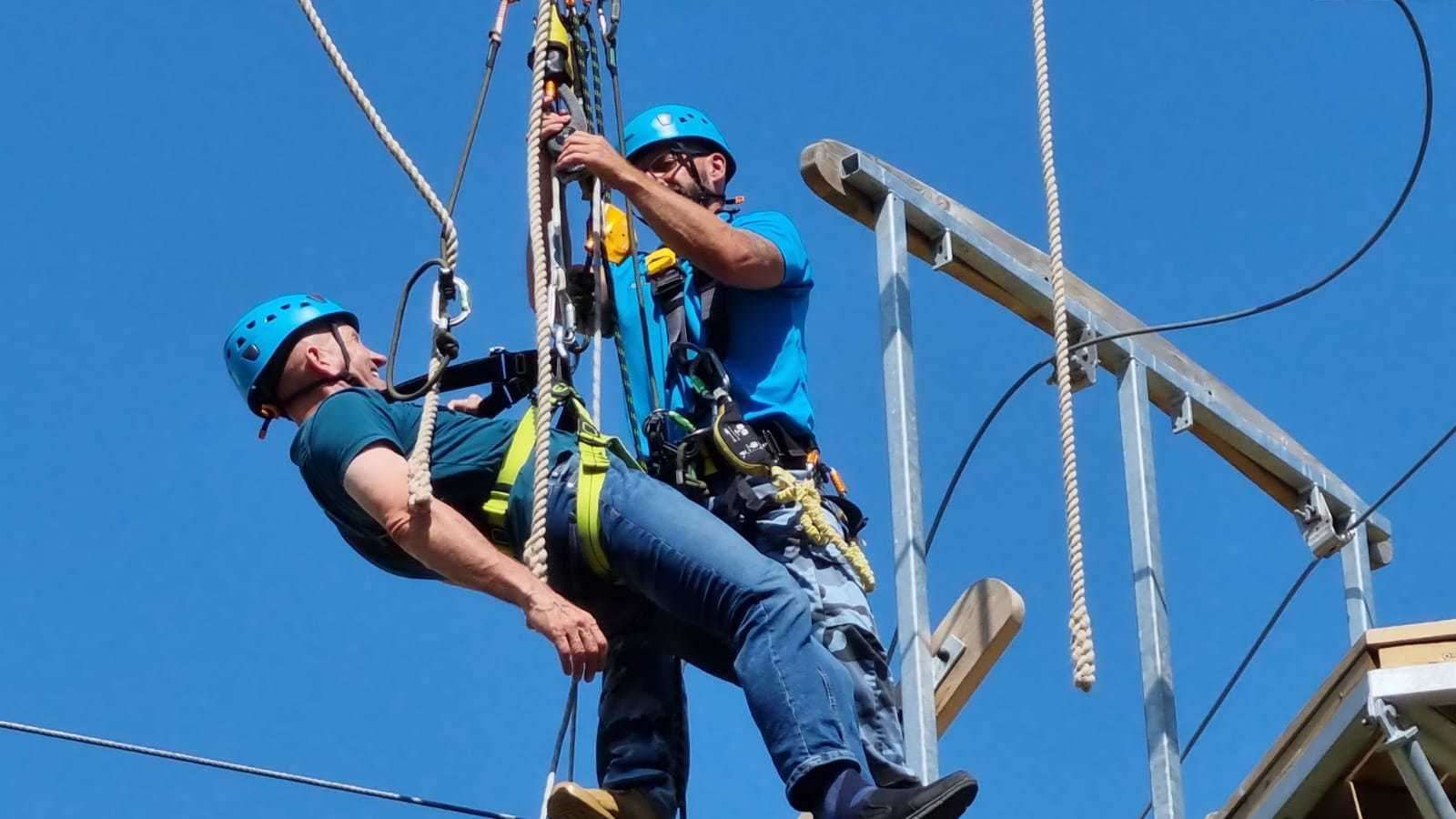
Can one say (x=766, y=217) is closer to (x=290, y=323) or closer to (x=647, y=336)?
(x=647, y=336)

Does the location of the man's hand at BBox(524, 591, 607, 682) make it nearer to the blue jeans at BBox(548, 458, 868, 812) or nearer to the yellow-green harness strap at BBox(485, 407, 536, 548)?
the blue jeans at BBox(548, 458, 868, 812)

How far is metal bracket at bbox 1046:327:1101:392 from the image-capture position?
24.7ft

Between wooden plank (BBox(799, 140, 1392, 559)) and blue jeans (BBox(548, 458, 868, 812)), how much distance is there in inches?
51.3

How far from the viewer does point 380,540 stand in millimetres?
6176

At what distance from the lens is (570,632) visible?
5621 millimetres

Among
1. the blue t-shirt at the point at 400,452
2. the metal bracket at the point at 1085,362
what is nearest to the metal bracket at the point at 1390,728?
the metal bracket at the point at 1085,362

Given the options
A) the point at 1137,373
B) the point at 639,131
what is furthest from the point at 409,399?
the point at 1137,373

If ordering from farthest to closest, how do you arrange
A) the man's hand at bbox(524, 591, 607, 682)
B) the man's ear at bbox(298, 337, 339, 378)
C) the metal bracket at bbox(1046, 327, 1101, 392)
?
the metal bracket at bbox(1046, 327, 1101, 392) → the man's ear at bbox(298, 337, 339, 378) → the man's hand at bbox(524, 591, 607, 682)

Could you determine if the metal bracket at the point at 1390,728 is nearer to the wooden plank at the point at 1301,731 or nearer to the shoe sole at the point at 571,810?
the wooden plank at the point at 1301,731

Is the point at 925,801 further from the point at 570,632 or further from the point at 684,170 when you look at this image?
the point at 684,170

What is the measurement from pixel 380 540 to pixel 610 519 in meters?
0.60

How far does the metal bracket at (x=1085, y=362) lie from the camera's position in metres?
7.53

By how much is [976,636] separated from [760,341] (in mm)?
859

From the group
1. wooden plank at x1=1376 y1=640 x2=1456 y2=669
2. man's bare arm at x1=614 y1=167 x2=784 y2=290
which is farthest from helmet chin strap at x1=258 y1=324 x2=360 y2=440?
wooden plank at x1=1376 y1=640 x2=1456 y2=669
